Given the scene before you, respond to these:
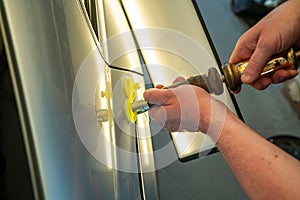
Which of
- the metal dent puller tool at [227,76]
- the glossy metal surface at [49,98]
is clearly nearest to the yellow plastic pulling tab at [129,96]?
the metal dent puller tool at [227,76]

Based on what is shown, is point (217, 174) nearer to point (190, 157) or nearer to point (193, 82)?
point (190, 157)

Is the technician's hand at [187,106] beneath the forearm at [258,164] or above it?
above

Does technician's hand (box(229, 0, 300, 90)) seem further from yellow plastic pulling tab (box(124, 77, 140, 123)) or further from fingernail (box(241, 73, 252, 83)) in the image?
yellow plastic pulling tab (box(124, 77, 140, 123))

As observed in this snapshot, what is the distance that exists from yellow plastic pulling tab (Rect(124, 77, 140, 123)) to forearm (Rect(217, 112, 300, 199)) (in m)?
0.15

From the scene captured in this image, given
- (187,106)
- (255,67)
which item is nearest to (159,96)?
(187,106)

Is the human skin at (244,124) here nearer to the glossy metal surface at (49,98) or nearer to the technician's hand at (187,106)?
the technician's hand at (187,106)

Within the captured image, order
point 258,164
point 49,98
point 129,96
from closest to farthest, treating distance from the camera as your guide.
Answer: point 49,98 < point 258,164 < point 129,96

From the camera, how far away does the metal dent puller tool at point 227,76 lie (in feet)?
1.64

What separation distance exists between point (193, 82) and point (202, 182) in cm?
78

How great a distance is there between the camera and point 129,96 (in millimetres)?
580

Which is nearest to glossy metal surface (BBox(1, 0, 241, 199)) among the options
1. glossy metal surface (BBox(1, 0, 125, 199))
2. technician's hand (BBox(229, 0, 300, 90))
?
glossy metal surface (BBox(1, 0, 125, 199))

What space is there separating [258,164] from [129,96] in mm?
243

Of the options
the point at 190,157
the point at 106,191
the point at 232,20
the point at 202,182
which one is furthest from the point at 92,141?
the point at 232,20

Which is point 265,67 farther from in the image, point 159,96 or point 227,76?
point 159,96
